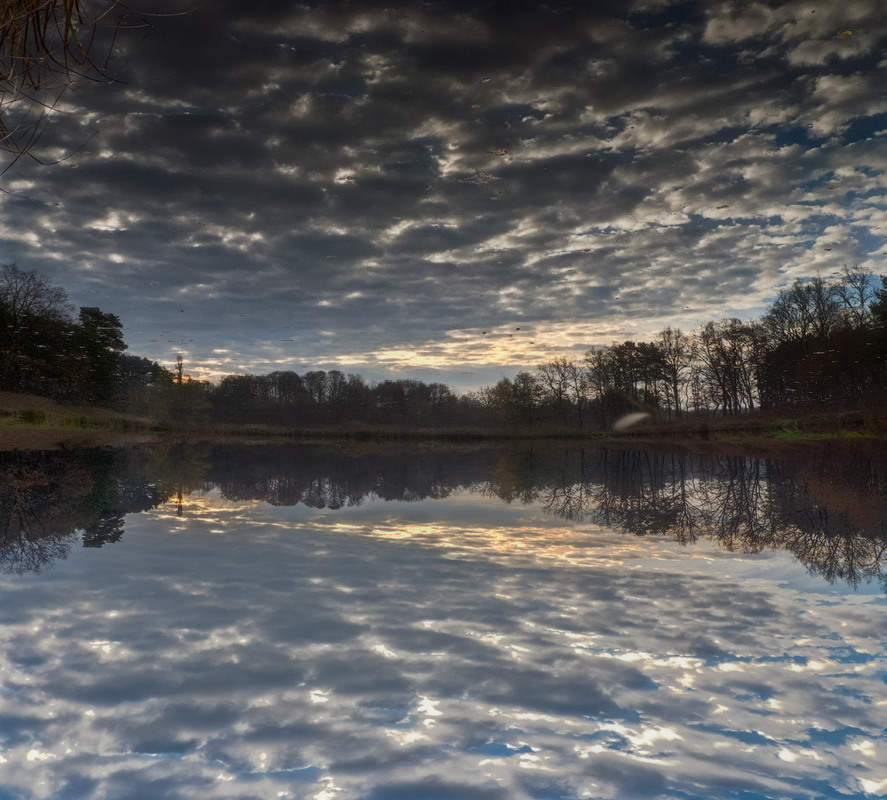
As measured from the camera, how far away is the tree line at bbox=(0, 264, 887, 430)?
4034cm

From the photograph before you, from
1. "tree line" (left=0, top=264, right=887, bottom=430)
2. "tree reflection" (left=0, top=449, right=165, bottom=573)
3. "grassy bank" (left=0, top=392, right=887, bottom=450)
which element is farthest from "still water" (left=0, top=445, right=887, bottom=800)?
"tree line" (left=0, top=264, right=887, bottom=430)

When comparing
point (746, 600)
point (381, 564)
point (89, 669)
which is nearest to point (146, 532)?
point (381, 564)

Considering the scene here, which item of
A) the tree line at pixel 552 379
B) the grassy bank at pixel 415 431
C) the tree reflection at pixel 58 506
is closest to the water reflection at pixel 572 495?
the tree reflection at pixel 58 506

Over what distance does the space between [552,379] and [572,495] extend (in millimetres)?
53022

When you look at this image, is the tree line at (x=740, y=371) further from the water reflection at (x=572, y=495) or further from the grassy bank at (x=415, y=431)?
the water reflection at (x=572, y=495)

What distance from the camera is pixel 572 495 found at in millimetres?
9820

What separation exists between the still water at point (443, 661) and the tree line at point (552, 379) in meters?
37.0

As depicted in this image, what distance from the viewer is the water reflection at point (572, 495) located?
5402 millimetres

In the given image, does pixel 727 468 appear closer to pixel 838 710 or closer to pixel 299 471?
pixel 299 471

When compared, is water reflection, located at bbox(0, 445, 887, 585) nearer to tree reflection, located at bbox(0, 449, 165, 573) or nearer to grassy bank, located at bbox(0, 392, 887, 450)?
tree reflection, located at bbox(0, 449, 165, 573)

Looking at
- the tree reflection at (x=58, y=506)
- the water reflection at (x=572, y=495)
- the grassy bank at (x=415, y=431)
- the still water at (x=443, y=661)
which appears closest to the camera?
the still water at (x=443, y=661)

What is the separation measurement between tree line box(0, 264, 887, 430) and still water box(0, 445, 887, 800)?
37.0 m

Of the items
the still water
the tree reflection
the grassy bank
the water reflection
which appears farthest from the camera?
the grassy bank

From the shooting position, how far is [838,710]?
7.68ft
